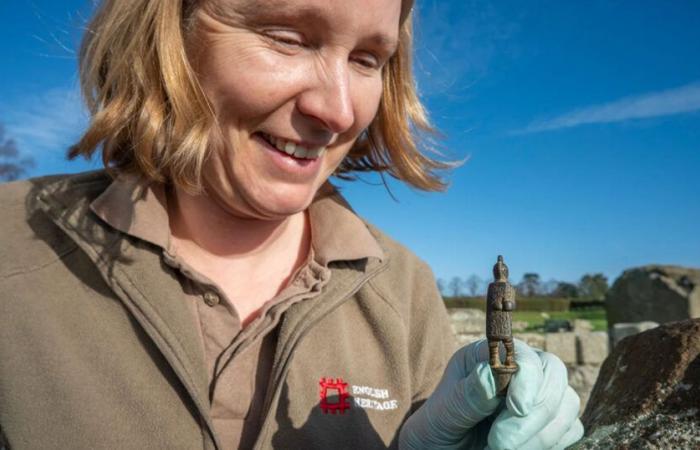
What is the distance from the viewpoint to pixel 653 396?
4.71ft

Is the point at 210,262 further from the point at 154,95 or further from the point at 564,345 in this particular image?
the point at 564,345

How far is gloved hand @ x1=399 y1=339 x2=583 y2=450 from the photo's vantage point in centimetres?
140

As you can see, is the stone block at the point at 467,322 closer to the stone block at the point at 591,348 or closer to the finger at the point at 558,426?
the stone block at the point at 591,348

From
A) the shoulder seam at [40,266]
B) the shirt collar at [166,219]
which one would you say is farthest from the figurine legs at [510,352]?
the shoulder seam at [40,266]

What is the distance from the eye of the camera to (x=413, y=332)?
2.41m

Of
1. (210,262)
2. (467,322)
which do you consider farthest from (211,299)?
(467,322)

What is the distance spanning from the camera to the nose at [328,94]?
6.13 ft

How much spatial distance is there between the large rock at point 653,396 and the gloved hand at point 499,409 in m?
0.08

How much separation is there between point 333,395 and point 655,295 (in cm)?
1066

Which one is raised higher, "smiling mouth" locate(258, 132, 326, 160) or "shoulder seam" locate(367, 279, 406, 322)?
"smiling mouth" locate(258, 132, 326, 160)

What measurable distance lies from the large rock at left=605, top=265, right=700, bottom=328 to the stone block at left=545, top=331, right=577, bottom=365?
2.04 m

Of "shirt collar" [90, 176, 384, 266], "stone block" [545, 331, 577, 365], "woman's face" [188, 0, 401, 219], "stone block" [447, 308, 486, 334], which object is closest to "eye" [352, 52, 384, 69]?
"woman's face" [188, 0, 401, 219]

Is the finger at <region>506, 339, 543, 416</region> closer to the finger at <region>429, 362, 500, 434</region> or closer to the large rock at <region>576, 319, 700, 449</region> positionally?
the finger at <region>429, 362, 500, 434</region>

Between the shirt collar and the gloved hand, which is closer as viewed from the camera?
the gloved hand
